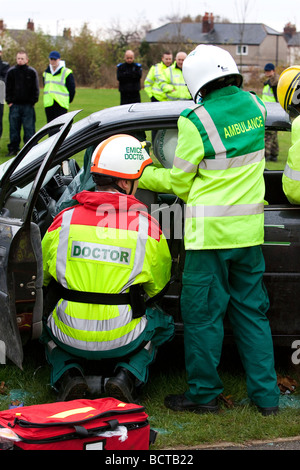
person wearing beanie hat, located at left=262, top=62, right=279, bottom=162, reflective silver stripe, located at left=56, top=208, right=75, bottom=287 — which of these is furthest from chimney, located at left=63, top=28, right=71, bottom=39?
reflective silver stripe, located at left=56, top=208, right=75, bottom=287

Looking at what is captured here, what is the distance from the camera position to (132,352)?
3840 mm

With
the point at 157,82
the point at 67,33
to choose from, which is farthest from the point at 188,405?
the point at 67,33

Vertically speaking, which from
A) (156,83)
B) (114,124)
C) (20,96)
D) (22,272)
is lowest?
(22,272)

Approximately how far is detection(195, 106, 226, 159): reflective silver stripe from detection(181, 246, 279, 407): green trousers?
0.56 m

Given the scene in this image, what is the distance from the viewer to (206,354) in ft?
12.4

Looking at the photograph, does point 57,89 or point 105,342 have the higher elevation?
point 57,89

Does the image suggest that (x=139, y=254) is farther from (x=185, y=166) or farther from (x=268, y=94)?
(x=268, y=94)

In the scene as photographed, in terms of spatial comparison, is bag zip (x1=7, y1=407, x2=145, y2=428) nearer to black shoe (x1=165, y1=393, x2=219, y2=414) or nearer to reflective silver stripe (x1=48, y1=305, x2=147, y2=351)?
reflective silver stripe (x1=48, y1=305, x2=147, y2=351)

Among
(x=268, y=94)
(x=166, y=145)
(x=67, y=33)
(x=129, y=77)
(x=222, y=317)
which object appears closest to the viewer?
(x=222, y=317)

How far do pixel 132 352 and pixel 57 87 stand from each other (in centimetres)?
1063

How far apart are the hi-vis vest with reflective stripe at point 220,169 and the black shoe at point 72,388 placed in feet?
3.09

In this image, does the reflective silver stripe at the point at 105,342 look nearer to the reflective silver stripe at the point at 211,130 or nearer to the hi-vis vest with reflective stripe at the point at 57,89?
the reflective silver stripe at the point at 211,130

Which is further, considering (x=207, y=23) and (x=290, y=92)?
(x=207, y=23)
